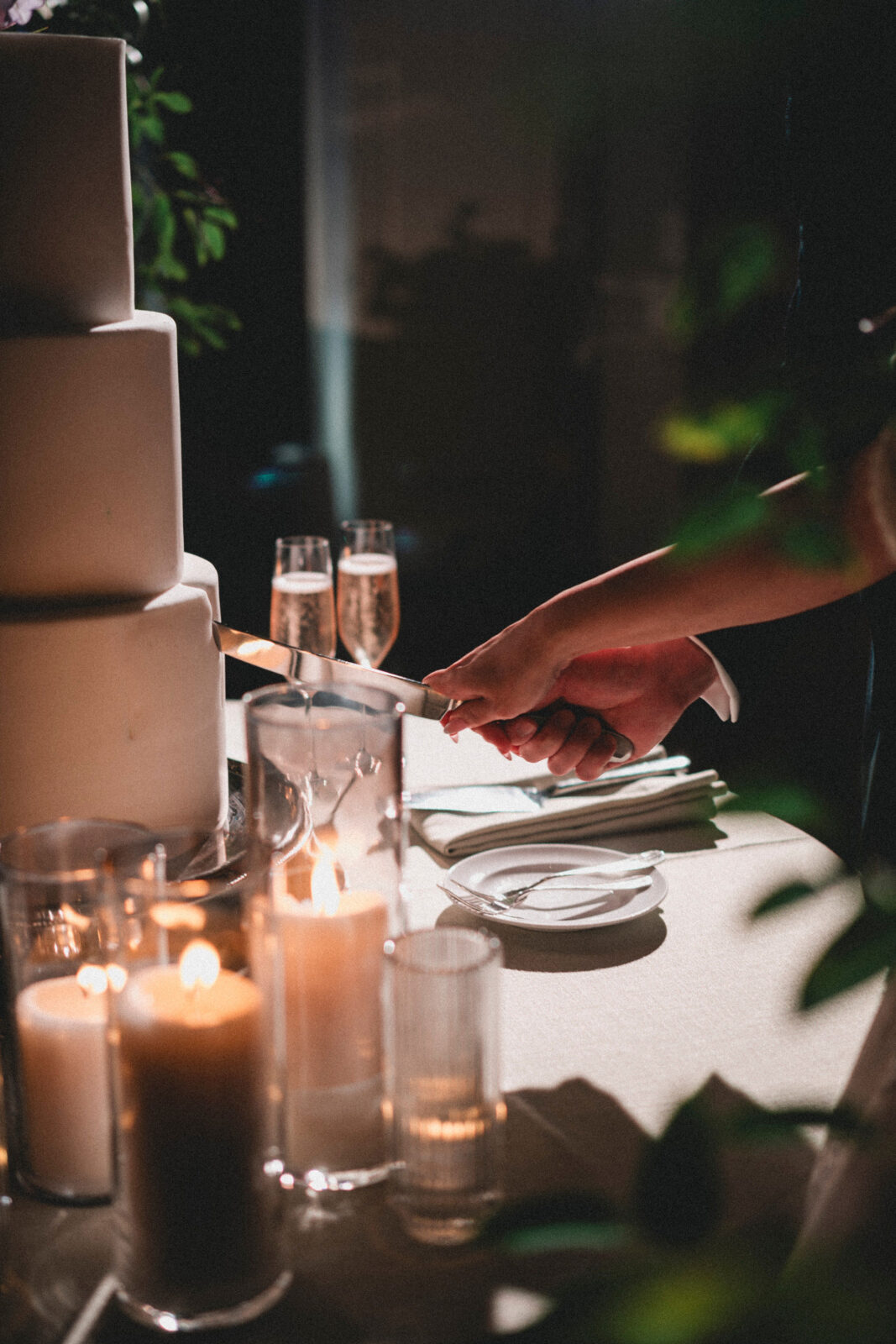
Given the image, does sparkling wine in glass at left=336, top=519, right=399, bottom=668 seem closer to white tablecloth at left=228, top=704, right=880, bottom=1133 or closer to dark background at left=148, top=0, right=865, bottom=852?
white tablecloth at left=228, top=704, right=880, bottom=1133

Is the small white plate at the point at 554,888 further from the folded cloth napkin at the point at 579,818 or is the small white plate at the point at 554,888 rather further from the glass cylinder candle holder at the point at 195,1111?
the glass cylinder candle holder at the point at 195,1111

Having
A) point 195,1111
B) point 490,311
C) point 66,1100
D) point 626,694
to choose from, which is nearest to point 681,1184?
point 195,1111

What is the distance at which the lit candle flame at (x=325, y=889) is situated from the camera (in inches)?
29.0

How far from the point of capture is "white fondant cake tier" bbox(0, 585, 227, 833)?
41.2 inches

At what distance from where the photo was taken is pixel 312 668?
3.74 ft

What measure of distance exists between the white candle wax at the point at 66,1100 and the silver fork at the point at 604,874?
1.45ft

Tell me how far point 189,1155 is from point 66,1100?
122 millimetres

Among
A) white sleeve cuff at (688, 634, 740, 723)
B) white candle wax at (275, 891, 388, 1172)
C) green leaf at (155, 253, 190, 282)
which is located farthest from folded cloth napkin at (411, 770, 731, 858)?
green leaf at (155, 253, 190, 282)

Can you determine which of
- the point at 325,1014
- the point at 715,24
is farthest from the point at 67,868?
the point at 715,24

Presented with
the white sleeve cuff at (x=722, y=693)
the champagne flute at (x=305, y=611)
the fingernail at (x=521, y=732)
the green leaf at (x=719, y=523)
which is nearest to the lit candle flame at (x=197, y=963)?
the green leaf at (x=719, y=523)

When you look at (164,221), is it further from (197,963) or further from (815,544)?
(815,544)

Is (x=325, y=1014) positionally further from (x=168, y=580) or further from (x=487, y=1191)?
(x=168, y=580)

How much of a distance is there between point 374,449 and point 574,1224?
4384 mm

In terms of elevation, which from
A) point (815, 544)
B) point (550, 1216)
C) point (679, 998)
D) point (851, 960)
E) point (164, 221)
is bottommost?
point (679, 998)
